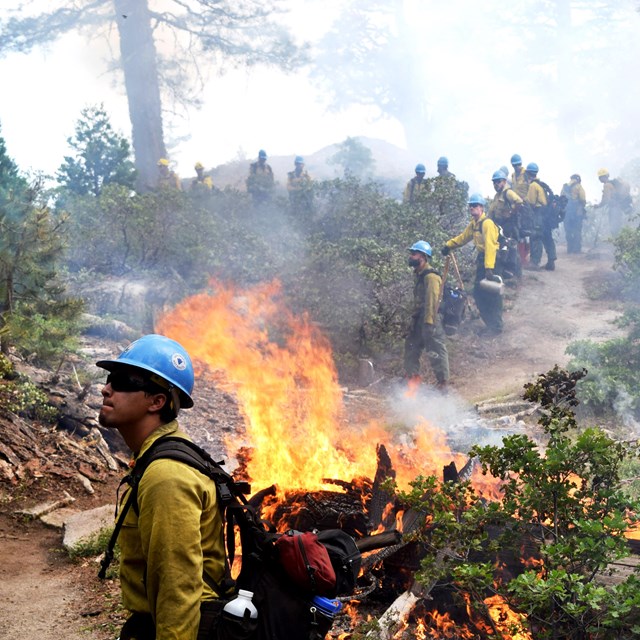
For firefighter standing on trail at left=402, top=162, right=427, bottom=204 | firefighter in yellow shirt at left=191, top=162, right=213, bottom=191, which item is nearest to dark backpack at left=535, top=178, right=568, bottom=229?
firefighter standing on trail at left=402, top=162, right=427, bottom=204

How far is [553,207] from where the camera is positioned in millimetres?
16156

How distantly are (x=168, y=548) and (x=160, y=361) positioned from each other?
0.70 m

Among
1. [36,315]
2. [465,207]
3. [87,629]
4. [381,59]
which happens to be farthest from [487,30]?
[87,629]

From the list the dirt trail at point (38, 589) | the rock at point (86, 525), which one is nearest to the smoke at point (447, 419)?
the rock at point (86, 525)

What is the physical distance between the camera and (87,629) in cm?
458

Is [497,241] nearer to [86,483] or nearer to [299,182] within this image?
[299,182]

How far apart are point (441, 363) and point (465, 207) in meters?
5.60

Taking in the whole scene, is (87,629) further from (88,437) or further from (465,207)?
(465,207)

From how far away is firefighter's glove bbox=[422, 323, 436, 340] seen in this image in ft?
35.3

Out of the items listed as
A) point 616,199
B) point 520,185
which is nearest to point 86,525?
point 520,185

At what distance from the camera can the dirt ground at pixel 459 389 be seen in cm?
479

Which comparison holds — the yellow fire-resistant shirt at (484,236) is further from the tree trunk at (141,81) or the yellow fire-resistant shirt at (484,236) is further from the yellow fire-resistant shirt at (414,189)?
the tree trunk at (141,81)

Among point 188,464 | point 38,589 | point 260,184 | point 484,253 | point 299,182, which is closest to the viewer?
point 188,464

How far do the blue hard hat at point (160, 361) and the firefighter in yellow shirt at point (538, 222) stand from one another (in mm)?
14541
